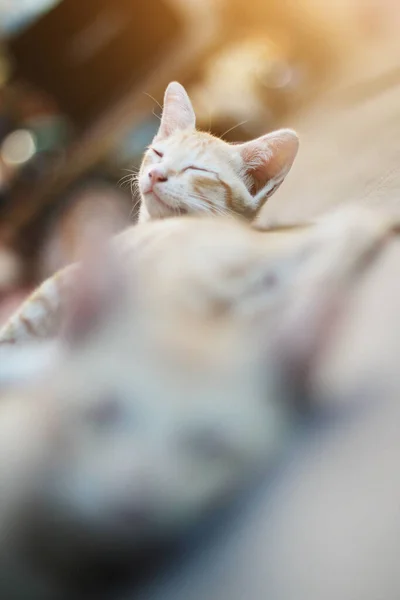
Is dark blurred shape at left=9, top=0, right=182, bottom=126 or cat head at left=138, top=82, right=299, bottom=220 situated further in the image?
dark blurred shape at left=9, top=0, right=182, bottom=126

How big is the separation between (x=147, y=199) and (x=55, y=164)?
2.50 feet

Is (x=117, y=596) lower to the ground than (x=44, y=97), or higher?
lower

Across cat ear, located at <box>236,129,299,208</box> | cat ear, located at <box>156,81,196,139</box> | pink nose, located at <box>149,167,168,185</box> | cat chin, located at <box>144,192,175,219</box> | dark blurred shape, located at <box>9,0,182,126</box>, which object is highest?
dark blurred shape, located at <box>9,0,182,126</box>

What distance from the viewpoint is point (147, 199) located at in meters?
0.53

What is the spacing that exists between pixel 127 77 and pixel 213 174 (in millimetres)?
924

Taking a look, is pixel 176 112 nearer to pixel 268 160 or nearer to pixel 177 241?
pixel 268 160

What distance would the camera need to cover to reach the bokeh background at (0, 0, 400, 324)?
0.95 m

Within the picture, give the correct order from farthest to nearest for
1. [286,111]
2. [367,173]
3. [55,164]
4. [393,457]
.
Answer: [55,164] → [286,111] → [367,173] → [393,457]

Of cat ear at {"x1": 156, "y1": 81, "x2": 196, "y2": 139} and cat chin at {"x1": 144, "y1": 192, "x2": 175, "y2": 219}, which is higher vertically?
cat ear at {"x1": 156, "y1": 81, "x2": 196, "y2": 139}

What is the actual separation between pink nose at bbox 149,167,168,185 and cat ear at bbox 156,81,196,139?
0.31 feet

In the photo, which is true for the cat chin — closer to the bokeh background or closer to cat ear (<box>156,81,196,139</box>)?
cat ear (<box>156,81,196,139</box>)

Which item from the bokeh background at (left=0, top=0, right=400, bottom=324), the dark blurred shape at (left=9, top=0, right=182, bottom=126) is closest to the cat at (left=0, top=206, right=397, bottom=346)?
the bokeh background at (left=0, top=0, right=400, bottom=324)

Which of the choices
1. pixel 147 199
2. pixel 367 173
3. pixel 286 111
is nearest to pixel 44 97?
pixel 286 111

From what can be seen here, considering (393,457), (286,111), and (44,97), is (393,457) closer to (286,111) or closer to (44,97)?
(286,111)
